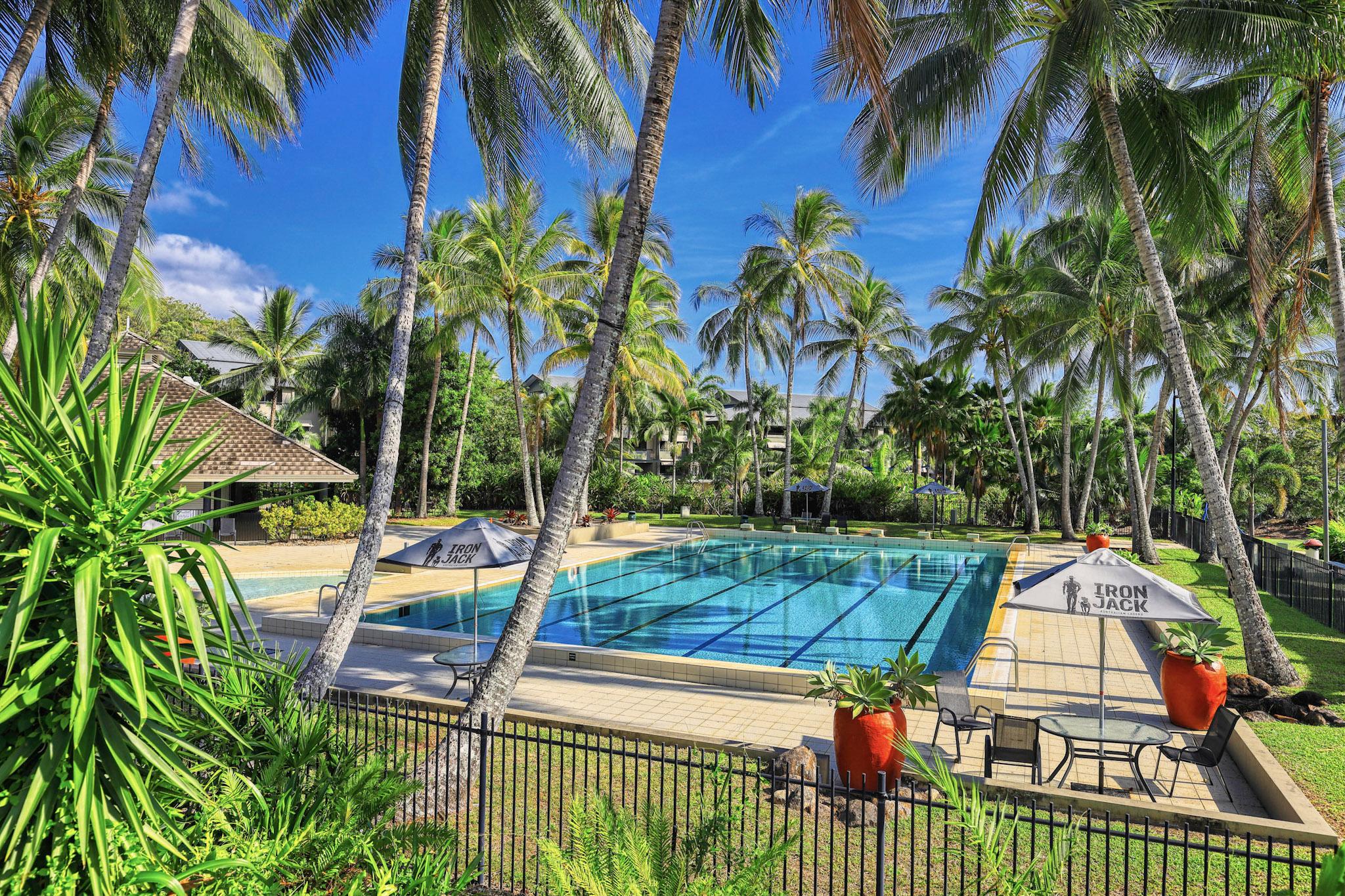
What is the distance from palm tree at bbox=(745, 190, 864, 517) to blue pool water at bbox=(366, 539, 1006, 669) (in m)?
10.8

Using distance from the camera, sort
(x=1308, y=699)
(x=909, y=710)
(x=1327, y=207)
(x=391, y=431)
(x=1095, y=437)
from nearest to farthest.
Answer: (x=1308, y=699) → (x=391, y=431) → (x=909, y=710) → (x=1327, y=207) → (x=1095, y=437)

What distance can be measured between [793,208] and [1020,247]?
30.3ft

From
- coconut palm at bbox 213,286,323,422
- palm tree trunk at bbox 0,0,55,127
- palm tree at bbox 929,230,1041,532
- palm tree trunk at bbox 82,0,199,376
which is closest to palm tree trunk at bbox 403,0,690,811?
palm tree trunk at bbox 82,0,199,376

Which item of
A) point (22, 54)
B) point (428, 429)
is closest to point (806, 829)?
point (22, 54)

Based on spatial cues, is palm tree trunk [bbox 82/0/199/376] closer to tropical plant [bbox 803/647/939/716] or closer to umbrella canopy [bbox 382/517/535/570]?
umbrella canopy [bbox 382/517/535/570]

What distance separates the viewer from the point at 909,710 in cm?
877

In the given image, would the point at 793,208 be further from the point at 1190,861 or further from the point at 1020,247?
the point at 1190,861

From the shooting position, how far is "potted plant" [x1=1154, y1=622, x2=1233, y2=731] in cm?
775

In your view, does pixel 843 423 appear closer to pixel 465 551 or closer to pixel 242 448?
pixel 242 448

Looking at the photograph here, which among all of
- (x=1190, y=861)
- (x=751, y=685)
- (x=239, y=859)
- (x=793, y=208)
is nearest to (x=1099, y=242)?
(x=793, y=208)

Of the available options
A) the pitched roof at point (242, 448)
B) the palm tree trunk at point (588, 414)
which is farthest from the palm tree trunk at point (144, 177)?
the pitched roof at point (242, 448)

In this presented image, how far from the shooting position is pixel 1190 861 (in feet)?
17.7

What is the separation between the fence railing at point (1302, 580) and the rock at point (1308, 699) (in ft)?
8.05

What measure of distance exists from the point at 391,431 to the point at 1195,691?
902 cm
